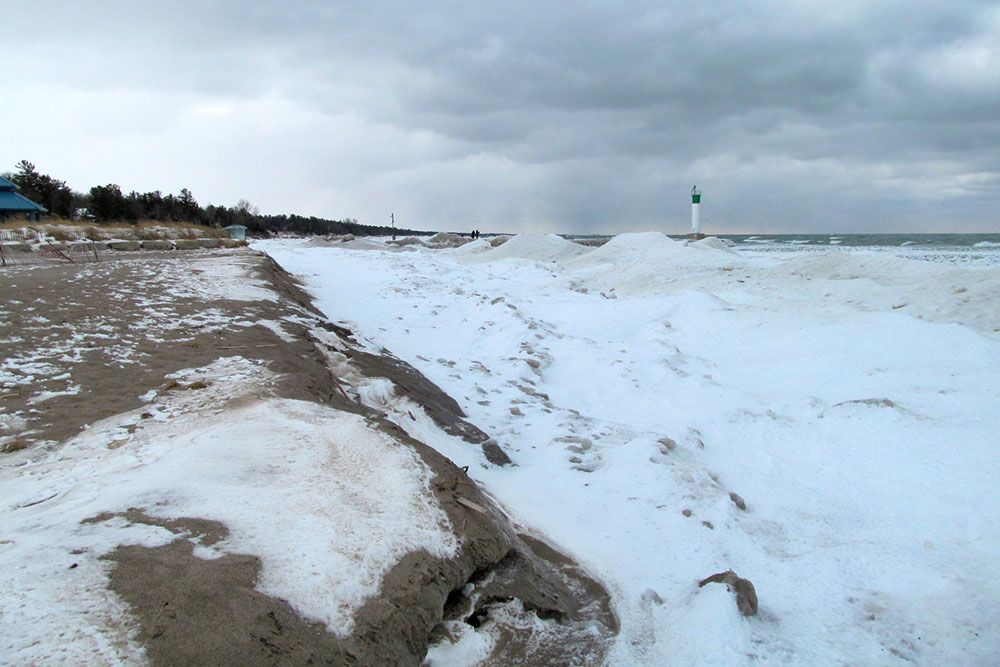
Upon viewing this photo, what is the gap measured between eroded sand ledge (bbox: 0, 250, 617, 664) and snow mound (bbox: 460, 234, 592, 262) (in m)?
22.2

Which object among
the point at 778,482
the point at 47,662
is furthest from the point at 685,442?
the point at 47,662

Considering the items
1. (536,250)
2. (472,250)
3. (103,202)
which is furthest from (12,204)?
(536,250)

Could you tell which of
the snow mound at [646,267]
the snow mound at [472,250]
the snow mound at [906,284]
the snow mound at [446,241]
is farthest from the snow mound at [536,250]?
the snow mound at [446,241]

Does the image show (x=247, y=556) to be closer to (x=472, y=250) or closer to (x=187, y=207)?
(x=472, y=250)

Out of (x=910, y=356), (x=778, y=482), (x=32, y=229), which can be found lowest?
(x=778, y=482)

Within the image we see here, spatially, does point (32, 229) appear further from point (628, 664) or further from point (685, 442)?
point (628, 664)

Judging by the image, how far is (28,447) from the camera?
3.40m

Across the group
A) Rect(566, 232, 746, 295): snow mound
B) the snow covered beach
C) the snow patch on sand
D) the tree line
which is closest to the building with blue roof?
the tree line

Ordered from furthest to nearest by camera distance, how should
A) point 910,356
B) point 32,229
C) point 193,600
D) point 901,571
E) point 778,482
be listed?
point 32,229 < point 910,356 < point 778,482 < point 901,571 < point 193,600

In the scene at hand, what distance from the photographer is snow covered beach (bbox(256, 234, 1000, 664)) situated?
3143 millimetres

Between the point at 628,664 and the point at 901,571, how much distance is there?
2211 millimetres

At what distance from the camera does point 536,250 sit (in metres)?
28.8

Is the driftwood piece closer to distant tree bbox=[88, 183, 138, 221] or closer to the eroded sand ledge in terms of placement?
the eroded sand ledge

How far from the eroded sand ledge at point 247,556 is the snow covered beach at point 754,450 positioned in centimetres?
27
